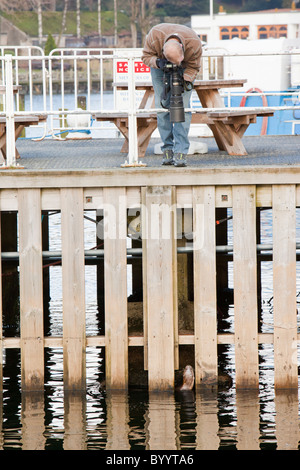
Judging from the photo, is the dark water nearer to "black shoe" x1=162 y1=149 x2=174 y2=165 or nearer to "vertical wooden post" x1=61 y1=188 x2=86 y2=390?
"vertical wooden post" x1=61 y1=188 x2=86 y2=390

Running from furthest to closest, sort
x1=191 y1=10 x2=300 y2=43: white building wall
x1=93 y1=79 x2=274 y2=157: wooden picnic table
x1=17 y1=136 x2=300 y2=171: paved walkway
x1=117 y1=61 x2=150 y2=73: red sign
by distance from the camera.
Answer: x1=191 y1=10 x2=300 y2=43: white building wall < x1=117 y1=61 x2=150 y2=73: red sign < x1=93 y1=79 x2=274 y2=157: wooden picnic table < x1=17 y1=136 x2=300 y2=171: paved walkway

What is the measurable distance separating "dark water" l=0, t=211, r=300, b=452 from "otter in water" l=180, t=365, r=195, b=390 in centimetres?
7

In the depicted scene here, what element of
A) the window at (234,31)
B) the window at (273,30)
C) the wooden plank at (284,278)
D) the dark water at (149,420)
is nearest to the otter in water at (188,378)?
the dark water at (149,420)

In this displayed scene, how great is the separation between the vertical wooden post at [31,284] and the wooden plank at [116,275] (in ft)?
2.07

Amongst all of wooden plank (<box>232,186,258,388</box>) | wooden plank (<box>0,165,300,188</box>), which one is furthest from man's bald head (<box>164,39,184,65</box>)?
wooden plank (<box>232,186,258,388</box>)

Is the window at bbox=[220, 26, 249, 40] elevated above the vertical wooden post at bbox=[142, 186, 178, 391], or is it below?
above

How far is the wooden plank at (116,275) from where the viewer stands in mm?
8883

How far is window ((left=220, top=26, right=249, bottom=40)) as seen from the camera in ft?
107

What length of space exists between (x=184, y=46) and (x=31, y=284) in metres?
2.73

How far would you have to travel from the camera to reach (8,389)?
989 cm

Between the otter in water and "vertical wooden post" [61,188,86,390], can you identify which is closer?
"vertical wooden post" [61,188,86,390]

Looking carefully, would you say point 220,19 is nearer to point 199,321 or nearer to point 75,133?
point 75,133

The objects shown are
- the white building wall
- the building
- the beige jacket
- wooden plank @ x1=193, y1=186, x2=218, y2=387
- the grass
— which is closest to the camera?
wooden plank @ x1=193, y1=186, x2=218, y2=387

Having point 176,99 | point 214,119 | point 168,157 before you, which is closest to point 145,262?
point 168,157
